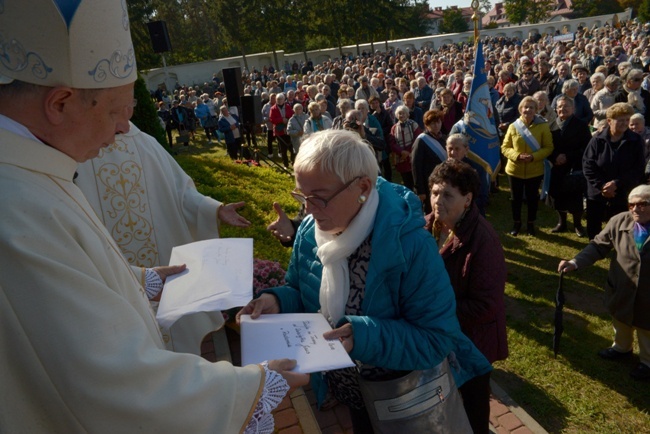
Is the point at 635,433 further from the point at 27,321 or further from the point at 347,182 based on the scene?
the point at 27,321

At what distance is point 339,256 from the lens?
1916mm

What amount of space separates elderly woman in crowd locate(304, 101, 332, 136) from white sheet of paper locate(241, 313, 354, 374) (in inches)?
322

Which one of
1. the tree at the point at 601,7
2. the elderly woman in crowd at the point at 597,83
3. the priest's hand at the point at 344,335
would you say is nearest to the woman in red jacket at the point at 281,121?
the elderly woman in crowd at the point at 597,83

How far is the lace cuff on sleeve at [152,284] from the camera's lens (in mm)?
2153

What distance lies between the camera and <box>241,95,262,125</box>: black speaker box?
1120 centimetres

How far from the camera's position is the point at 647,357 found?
390 centimetres

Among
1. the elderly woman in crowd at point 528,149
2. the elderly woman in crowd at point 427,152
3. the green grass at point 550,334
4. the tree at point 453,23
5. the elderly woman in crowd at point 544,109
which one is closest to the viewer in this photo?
the green grass at point 550,334

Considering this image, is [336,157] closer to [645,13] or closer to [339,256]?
[339,256]

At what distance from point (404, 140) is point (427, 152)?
214 cm

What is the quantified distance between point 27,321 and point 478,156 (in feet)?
20.2

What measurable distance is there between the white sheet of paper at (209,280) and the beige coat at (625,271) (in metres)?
3.11

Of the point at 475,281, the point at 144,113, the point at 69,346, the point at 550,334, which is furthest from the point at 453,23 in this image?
the point at 69,346

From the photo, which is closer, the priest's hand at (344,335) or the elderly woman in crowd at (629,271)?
the priest's hand at (344,335)

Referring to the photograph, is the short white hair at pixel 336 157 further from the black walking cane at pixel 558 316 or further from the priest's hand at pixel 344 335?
the black walking cane at pixel 558 316
